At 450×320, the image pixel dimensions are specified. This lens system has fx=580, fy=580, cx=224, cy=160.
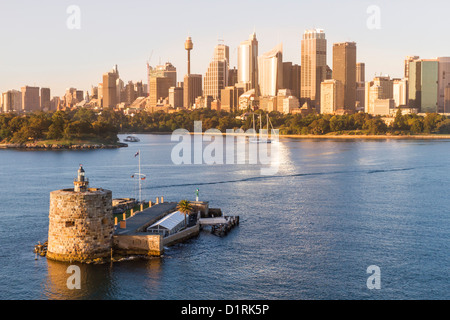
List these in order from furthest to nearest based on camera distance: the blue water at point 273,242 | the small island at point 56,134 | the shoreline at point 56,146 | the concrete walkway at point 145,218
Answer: the small island at point 56,134 → the shoreline at point 56,146 → the concrete walkway at point 145,218 → the blue water at point 273,242

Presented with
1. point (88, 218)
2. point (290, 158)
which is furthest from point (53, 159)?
point (88, 218)

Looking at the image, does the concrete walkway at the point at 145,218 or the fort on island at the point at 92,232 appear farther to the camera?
the concrete walkway at the point at 145,218

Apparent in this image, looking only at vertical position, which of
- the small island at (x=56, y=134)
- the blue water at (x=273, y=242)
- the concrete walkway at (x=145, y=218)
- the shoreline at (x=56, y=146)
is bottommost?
the blue water at (x=273, y=242)

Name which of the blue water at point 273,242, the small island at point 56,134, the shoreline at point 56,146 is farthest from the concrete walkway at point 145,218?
the small island at point 56,134

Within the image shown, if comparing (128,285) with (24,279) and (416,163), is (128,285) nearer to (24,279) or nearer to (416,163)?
(24,279)

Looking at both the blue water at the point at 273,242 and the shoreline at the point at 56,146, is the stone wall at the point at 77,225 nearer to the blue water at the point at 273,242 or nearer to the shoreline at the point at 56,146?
the blue water at the point at 273,242

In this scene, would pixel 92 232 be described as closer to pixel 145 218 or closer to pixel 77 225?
pixel 77 225

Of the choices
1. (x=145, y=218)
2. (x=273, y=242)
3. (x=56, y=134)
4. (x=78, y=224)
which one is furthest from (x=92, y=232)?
(x=56, y=134)

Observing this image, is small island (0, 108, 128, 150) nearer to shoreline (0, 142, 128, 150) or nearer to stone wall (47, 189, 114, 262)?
shoreline (0, 142, 128, 150)
